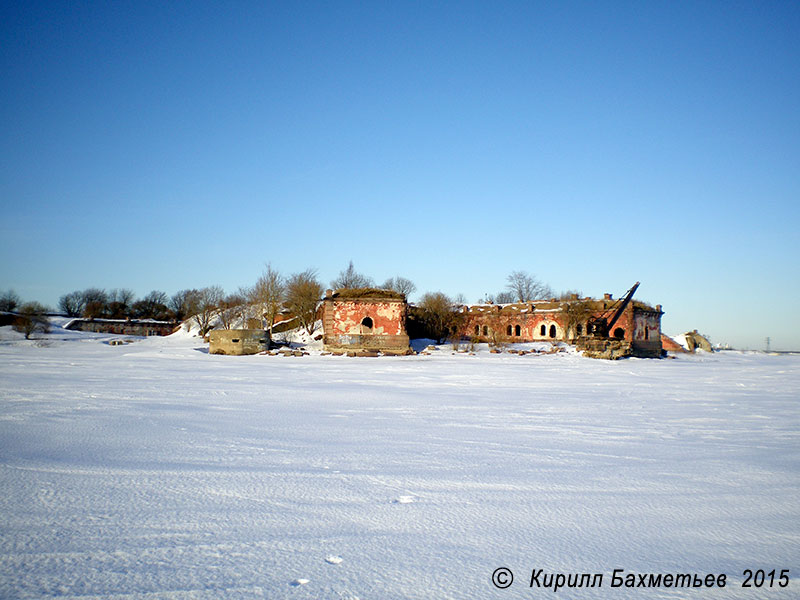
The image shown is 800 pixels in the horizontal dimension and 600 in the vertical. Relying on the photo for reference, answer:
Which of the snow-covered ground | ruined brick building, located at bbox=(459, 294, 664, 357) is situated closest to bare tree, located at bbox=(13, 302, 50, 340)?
ruined brick building, located at bbox=(459, 294, 664, 357)

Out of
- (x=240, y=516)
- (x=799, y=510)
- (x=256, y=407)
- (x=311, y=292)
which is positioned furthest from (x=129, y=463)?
(x=311, y=292)

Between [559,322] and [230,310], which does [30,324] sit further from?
[559,322]

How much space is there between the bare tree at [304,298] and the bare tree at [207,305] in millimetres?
7760

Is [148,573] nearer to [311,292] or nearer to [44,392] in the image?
[44,392]

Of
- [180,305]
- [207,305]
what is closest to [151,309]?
[180,305]

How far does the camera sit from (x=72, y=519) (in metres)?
2.81

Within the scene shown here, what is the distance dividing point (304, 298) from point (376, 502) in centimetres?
4250

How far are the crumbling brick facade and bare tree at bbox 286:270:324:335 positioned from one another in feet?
36.0

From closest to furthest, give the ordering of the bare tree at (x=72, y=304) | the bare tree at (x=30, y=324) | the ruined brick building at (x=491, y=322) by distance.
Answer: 1. the ruined brick building at (x=491, y=322)
2. the bare tree at (x=30, y=324)
3. the bare tree at (x=72, y=304)

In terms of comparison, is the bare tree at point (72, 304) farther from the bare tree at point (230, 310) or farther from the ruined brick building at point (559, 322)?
the ruined brick building at point (559, 322)

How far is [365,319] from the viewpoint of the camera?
32.8 meters

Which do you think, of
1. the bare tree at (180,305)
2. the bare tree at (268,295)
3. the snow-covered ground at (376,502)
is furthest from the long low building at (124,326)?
the snow-covered ground at (376,502)

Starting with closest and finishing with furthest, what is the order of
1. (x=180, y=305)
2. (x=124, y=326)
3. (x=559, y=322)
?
(x=559, y=322) < (x=124, y=326) < (x=180, y=305)

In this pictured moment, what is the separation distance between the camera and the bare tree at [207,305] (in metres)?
47.3
